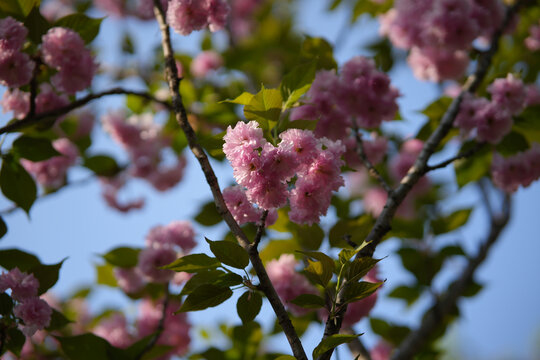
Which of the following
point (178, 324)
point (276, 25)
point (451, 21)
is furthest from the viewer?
point (276, 25)

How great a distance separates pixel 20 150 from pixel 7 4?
0.53 m

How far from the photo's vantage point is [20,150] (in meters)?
1.71

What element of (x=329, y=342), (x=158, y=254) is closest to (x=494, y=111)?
(x=329, y=342)

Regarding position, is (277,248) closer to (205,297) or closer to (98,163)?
(205,297)

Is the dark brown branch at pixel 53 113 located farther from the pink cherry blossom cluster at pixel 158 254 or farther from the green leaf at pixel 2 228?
the pink cherry blossom cluster at pixel 158 254

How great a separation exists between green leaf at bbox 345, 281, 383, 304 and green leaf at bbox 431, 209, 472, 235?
4.95 feet

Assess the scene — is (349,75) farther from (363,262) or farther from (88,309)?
(88,309)

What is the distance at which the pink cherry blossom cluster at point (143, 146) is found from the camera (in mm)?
3443

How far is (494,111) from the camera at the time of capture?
6.03 ft

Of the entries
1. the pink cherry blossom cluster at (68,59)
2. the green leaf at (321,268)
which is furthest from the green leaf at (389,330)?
the pink cherry blossom cluster at (68,59)

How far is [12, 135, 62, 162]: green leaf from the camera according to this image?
1.71 meters

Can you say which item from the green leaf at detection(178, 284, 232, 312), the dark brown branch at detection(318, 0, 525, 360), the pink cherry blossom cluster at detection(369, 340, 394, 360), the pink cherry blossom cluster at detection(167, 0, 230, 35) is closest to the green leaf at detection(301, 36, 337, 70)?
the pink cherry blossom cluster at detection(167, 0, 230, 35)

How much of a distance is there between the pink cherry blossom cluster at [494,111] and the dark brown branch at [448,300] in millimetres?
831

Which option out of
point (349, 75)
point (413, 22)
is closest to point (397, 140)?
point (413, 22)
